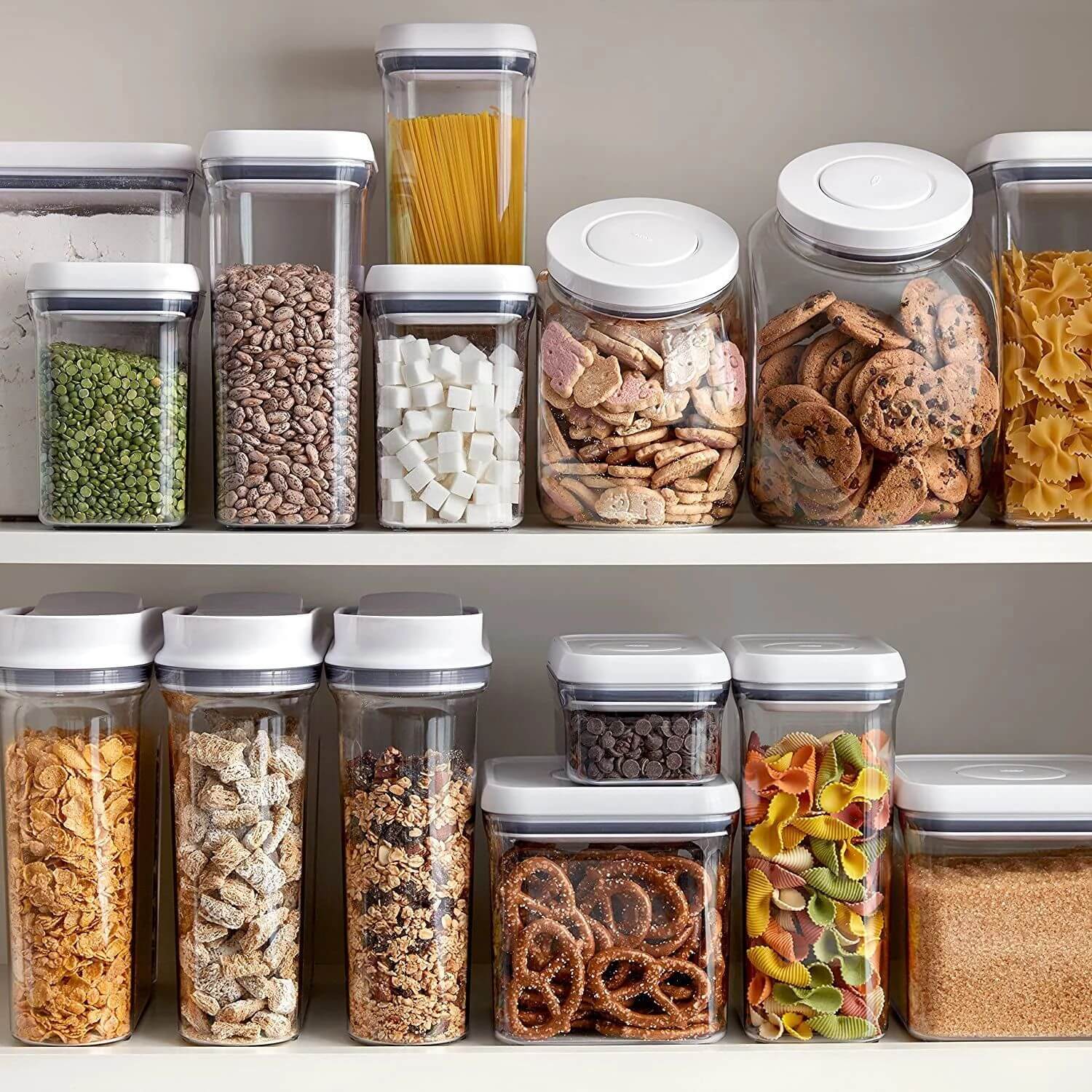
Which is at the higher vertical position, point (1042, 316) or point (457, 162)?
point (457, 162)

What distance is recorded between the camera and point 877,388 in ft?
3.15

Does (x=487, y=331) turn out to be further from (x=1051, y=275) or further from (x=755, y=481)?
(x=1051, y=275)

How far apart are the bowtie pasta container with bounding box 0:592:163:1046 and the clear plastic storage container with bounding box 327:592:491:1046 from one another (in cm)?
18

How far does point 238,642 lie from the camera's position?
3.19 ft

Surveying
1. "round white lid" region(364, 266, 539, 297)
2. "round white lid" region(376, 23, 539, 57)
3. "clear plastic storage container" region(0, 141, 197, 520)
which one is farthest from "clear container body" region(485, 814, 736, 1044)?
"round white lid" region(376, 23, 539, 57)

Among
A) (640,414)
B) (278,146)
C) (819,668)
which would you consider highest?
(278,146)

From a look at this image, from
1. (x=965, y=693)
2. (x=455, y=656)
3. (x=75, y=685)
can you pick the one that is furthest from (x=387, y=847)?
(x=965, y=693)

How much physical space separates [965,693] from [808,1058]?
0.43 meters

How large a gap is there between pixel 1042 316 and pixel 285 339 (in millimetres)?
616

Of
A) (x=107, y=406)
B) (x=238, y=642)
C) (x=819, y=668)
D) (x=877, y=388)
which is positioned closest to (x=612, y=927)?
(x=819, y=668)

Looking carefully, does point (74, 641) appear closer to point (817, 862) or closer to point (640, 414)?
Result: point (640, 414)

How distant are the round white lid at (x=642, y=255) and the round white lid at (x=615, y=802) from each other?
39 centimetres

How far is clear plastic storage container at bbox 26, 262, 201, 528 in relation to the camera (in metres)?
0.97

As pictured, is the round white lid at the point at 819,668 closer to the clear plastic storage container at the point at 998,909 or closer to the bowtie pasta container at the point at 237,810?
the clear plastic storage container at the point at 998,909
